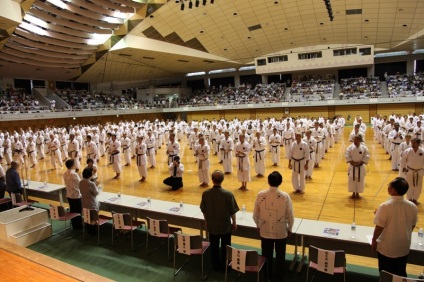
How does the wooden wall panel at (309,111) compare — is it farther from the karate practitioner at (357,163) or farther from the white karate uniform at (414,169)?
the white karate uniform at (414,169)

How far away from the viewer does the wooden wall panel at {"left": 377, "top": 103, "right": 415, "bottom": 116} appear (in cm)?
2992

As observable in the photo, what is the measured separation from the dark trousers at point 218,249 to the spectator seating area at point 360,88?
31346 millimetres

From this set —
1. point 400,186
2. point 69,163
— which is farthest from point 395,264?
point 69,163

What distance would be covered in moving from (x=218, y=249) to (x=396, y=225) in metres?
2.72

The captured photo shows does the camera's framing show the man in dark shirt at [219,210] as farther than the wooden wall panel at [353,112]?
No

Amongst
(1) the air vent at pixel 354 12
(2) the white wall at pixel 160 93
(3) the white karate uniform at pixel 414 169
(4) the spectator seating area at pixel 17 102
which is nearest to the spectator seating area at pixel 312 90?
(1) the air vent at pixel 354 12

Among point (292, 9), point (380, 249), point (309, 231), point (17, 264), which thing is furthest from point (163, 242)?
point (292, 9)

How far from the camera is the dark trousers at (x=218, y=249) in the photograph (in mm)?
4969

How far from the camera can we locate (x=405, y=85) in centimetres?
3162

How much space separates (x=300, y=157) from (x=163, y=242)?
4.96 metres

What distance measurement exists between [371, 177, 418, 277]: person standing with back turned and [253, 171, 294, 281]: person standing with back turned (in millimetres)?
1222

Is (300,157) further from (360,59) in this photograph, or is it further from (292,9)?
(360,59)

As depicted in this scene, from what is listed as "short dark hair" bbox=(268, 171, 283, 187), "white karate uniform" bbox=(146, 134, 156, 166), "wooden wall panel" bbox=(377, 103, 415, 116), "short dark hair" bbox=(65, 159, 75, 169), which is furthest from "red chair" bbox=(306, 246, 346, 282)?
"wooden wall panel" bbox=(377, 103, 415, 116)

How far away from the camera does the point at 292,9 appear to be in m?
25.2
